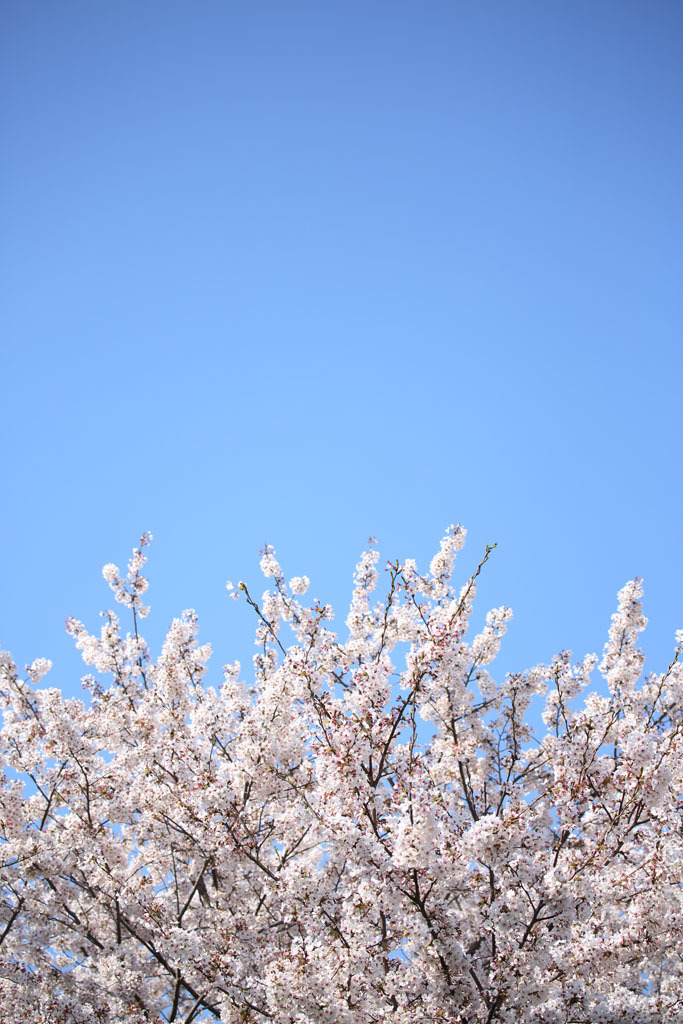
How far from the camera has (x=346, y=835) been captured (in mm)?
6215

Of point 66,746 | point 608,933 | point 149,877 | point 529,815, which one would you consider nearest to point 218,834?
point 149,877

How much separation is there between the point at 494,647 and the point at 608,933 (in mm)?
3932

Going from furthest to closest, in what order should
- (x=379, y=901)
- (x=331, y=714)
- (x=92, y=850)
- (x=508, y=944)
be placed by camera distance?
(x=92, y=850) < (x=331, y=714) < (x=508, y=944) < (x=379, y=901)

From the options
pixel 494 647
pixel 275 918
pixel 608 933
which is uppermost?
pixel 494 647

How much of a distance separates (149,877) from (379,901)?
4880 mm

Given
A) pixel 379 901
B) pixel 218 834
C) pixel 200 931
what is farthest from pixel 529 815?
pixel 200 931

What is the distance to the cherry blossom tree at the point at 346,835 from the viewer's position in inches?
261

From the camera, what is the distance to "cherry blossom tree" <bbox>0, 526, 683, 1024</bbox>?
6625 millimetres

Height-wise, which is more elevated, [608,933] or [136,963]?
[136,963]

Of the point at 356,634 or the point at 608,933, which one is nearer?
the point at 608,933

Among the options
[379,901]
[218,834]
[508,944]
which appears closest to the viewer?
[379,901]

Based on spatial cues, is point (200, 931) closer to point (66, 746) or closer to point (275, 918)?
point (275, 918)

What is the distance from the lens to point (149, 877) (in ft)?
32.4

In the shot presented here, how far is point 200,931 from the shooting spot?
348 inches
